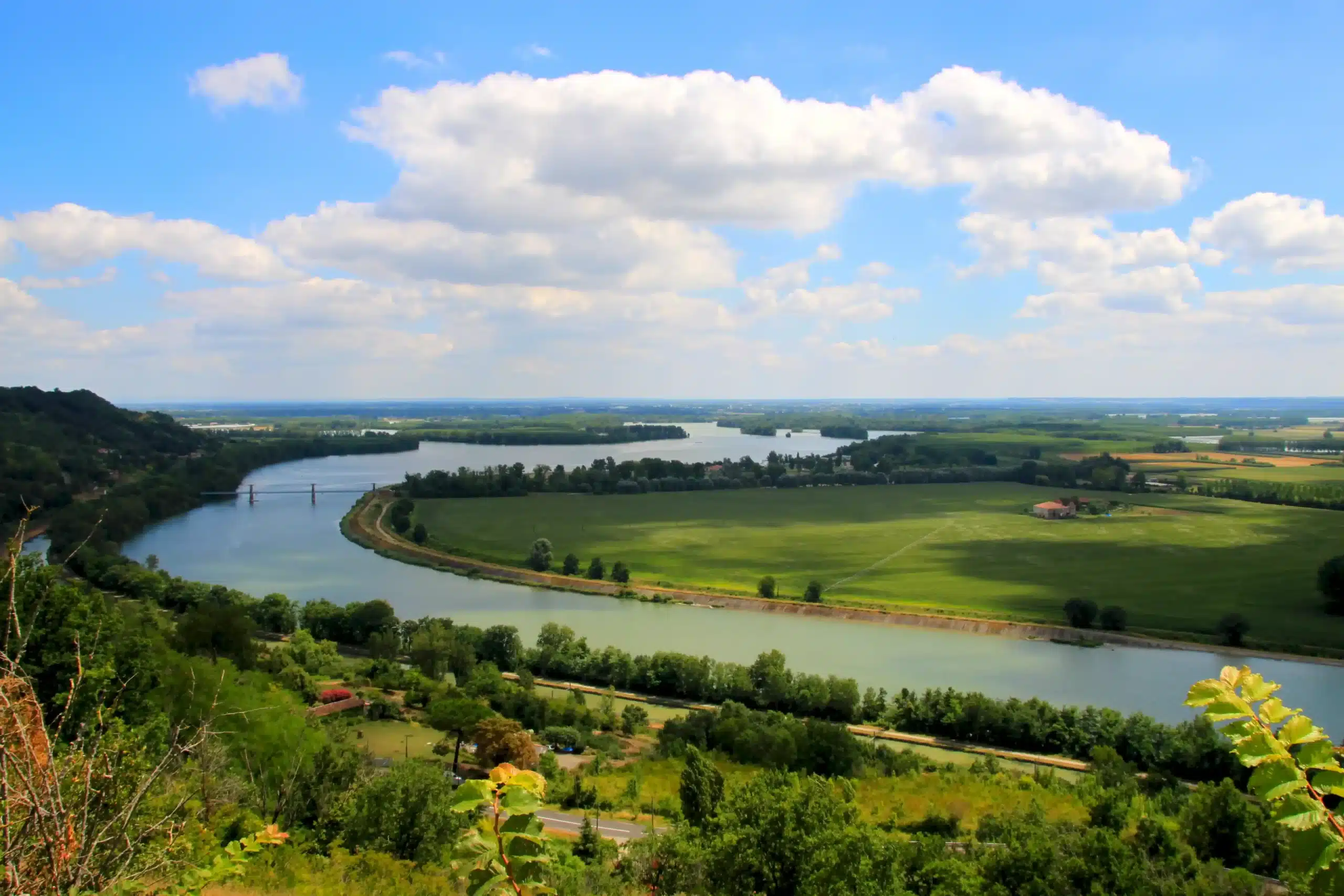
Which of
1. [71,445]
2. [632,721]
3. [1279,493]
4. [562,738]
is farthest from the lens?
[71,445]

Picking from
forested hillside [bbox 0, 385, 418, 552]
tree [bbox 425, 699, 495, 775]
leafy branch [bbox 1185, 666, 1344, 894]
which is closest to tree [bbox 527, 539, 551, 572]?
forested hillside [bbox 0, 385, 418, 552]

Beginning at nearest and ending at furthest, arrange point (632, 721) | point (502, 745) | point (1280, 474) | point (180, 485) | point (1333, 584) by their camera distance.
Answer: point (502, 745) → point (632, 721) → point (1333, 584) → point (180, 485) → point (1280, 474)

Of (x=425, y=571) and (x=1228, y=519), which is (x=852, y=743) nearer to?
(x=425, y=571)

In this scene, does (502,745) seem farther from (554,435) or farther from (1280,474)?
(554,435)

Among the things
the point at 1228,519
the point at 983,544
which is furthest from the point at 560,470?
the point at 1228,519

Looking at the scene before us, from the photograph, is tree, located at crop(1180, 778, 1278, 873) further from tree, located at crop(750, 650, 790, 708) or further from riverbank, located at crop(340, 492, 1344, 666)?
riverbank, located at crop(340, 492, 1344, 666)

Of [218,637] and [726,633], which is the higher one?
[218,637]

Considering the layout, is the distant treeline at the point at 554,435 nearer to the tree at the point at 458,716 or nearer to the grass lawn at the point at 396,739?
the grass lawn at the point at 396,739

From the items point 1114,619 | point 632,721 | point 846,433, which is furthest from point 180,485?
point 846,433
